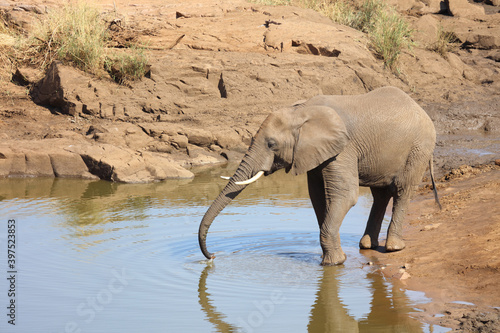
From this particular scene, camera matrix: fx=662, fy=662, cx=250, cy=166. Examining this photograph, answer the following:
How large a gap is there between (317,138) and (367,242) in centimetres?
168

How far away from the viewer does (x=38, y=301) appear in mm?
5734

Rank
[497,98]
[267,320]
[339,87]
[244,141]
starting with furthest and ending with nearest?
[497,98] < [339,87] < [244,141] < [267,320]

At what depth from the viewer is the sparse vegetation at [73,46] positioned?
15156 millimetres

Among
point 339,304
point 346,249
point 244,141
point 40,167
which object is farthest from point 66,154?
point 339,304

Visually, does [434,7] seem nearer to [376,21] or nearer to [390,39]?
[376,21]

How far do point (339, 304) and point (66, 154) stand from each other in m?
7.67

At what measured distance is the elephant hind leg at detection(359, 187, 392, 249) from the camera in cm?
752

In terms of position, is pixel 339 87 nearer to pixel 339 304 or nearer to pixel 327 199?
pixel 327 199

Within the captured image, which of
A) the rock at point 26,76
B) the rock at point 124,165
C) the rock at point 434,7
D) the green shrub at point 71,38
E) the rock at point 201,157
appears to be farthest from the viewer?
the rock at point 434,7

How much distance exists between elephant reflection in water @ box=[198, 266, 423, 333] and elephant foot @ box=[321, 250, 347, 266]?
1.62 ft

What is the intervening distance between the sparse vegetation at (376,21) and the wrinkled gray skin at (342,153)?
441 inches

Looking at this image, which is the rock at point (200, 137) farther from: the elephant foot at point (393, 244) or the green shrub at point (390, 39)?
the elephant foot at point (393, 244)

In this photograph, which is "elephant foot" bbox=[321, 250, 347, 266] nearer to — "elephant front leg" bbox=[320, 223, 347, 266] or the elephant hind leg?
"elephant front leg" bbox=[320, 223, 347, 266]

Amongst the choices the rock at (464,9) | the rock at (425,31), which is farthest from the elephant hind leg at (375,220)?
the rock at (464,9)
